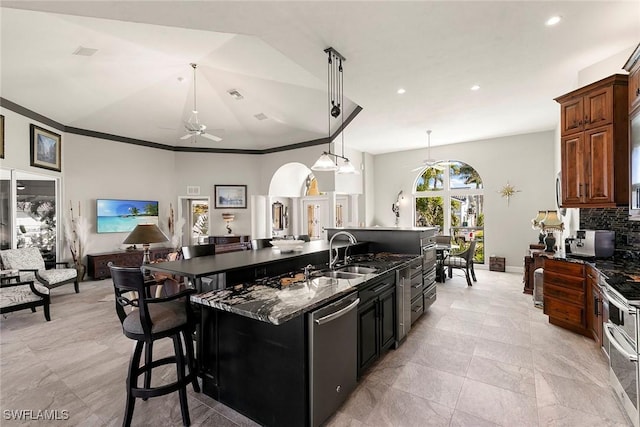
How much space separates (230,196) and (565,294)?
24.4ft

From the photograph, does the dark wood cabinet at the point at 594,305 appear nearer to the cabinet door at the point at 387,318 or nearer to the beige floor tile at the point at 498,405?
the beige floor tile at the point at 498,405

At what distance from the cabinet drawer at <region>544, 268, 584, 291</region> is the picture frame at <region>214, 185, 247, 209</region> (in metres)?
6.94

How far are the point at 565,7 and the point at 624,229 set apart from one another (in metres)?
2.56

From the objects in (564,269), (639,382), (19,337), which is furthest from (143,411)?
(564,269)

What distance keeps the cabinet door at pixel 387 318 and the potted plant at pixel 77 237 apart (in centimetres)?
652

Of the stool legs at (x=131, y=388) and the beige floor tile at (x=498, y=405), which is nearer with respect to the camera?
the stool legs at (x=131, y=388)

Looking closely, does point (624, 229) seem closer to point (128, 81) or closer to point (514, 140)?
point (514, 140)

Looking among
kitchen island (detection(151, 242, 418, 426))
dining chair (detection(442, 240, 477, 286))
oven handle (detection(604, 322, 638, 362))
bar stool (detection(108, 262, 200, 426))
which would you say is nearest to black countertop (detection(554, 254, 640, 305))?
oven handle (detection(604, 322, 638, 362))

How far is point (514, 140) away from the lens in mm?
6918

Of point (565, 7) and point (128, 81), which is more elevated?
point (128, 81)

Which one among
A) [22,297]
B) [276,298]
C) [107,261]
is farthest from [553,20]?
[107,261]

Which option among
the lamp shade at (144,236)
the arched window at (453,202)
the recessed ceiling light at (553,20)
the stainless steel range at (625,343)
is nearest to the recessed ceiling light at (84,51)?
the lamp shade at (144,236)

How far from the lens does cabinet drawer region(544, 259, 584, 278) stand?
10.8 ft

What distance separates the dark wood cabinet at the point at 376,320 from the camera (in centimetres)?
243
